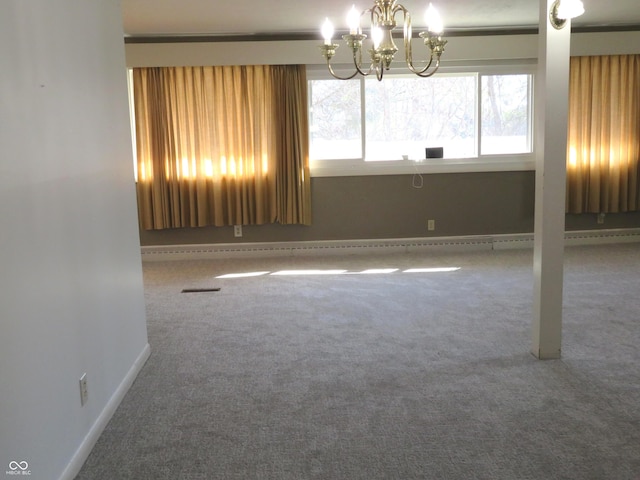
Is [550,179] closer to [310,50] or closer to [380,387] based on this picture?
[380,387]

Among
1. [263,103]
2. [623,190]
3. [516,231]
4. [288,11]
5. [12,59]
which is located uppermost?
[288,11]

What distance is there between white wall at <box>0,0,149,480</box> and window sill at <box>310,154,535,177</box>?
346cm

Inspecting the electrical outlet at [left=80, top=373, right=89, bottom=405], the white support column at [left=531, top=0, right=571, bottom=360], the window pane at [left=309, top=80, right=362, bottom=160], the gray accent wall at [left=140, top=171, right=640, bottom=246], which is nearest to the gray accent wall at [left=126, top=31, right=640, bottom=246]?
the gray accent wall at [left=140, top=171, right=640, bottom=246]

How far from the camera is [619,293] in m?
4.86

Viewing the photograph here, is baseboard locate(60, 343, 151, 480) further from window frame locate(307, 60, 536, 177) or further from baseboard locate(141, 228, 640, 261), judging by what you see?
window frame locate(307, 60, 536, 177)

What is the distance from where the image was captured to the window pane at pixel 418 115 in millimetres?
6734

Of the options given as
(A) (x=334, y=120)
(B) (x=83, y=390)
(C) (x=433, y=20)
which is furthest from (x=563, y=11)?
(A) (x=334, y=120)

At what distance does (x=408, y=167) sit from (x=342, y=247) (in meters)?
1.15

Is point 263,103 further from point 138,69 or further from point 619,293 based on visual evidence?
point 619,293

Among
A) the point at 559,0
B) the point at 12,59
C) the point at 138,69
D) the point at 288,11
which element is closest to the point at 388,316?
the point at 559,0

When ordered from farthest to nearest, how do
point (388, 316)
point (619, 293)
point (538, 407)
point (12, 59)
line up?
point (619, 293), point (388, 316), point (538, 407), point (12, 59)

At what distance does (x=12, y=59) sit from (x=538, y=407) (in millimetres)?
2645

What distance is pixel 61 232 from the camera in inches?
Result: 93.8

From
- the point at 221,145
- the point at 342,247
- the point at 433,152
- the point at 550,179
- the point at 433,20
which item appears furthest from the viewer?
the point at 342,247
